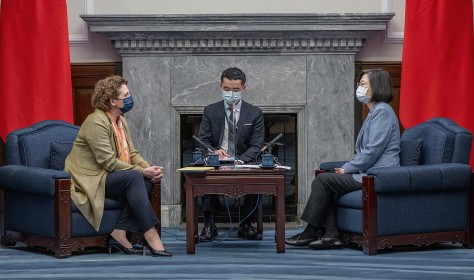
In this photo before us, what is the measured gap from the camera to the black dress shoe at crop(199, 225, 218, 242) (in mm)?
6211

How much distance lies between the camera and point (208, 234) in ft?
20.5

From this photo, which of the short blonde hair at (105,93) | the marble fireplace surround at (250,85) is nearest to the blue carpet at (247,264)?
the short blonde hair at (105,93)

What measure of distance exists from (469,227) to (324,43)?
2082 millimetres

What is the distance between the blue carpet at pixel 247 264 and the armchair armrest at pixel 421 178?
1.29ft

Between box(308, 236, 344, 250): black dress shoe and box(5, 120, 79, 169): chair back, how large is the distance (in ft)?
5.52

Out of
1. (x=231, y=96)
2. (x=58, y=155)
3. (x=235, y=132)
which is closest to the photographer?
(x=58, y=155)

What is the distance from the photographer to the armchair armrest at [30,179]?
5.48 meters

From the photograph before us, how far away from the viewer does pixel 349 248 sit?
19.1ft

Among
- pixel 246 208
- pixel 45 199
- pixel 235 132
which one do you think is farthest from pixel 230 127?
pixel 45 199

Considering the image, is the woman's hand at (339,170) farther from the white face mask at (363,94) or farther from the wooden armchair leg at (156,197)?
the wooden armchair leg at (156,197)

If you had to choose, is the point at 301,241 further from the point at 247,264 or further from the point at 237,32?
the point at 237,32

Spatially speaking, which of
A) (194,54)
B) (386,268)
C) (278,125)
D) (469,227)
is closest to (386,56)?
(278,125)

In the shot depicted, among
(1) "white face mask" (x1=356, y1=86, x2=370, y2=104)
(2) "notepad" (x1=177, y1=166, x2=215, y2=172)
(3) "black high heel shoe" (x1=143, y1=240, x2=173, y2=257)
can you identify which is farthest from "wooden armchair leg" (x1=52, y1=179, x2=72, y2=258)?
(1) "white face mask" (x1=356, y1=86, x2=370, y2=104)

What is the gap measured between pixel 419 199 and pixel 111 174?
186cm
